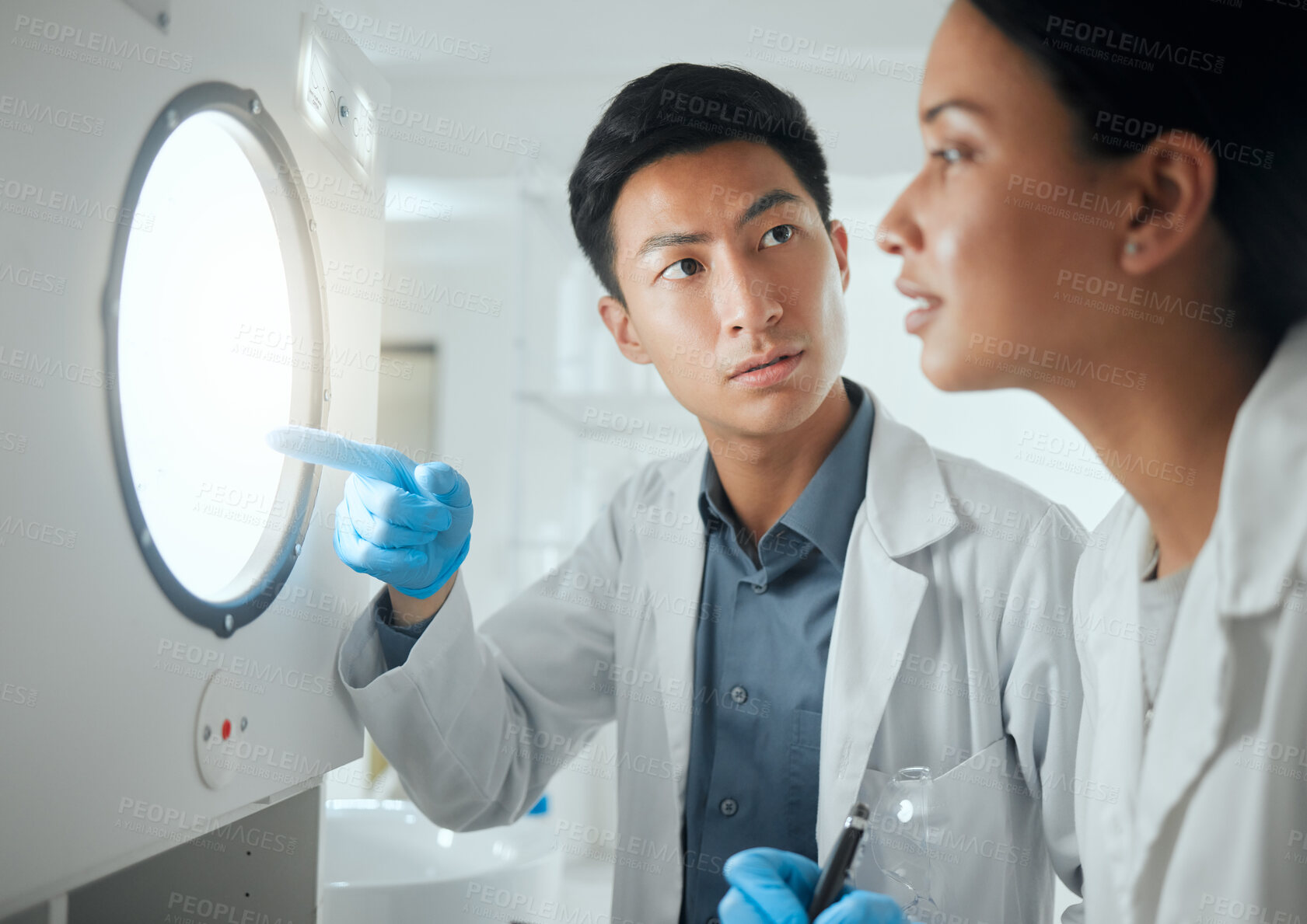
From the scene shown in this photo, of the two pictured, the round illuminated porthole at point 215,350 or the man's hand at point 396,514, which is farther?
the man's hand at point 396,514

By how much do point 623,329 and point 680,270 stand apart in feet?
0.63

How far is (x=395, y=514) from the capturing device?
2.43 ft

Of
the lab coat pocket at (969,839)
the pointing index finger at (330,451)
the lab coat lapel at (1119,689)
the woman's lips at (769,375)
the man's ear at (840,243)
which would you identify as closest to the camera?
the lab coat lapel at (1119,689)

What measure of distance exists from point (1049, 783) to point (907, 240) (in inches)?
22.9

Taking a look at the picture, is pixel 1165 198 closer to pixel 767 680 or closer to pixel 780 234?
pixel 780 234

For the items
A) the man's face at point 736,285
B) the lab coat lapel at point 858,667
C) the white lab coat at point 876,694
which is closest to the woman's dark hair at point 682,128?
the man's face at point 736,285

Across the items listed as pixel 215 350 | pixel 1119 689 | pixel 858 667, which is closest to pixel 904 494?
pixel 858 667

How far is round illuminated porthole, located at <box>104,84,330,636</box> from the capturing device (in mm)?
548

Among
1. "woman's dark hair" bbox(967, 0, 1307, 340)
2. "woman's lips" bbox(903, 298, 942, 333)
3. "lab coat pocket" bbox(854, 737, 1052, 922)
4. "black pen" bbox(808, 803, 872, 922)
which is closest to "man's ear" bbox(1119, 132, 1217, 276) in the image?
"woman's dark hair" bbox(967, 0, 1307, 340)

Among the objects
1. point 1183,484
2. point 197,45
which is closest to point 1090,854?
point 1183,484

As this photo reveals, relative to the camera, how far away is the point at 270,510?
72 cm

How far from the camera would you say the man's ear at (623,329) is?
110 centimetres

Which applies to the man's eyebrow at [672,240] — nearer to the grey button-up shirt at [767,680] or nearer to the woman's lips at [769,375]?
the woman's lips at [769,375]

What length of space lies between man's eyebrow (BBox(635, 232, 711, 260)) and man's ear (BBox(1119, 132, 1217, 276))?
1.58ft
